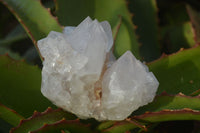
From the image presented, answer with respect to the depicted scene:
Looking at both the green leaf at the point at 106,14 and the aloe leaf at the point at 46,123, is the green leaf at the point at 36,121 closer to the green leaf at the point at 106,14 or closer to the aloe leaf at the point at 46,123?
the aloe leaf at the point at 46,123

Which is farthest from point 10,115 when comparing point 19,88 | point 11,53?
point 11,53

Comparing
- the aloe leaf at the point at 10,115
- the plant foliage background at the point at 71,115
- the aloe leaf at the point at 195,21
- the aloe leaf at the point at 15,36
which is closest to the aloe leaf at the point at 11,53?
the aloe leaf at the point at 15,36

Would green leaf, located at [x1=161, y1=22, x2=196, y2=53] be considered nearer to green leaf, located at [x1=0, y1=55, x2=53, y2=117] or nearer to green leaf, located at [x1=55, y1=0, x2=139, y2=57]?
green leaf, located at [x1=55, y1=0, x2=139, y2=57]

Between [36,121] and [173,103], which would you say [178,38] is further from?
[36,121]

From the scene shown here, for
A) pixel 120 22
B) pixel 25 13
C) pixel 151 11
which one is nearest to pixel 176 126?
pixel 120 22

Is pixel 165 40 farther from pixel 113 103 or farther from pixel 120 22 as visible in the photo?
pixel 113 103

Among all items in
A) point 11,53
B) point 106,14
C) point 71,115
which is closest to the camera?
point 71,115

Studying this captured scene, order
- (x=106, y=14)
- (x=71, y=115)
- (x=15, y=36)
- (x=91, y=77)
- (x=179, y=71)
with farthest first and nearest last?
(x=15, y=36), (x=106, y=14), (x=179, y=71), (x=71, y=115), (x=91, y=77)
